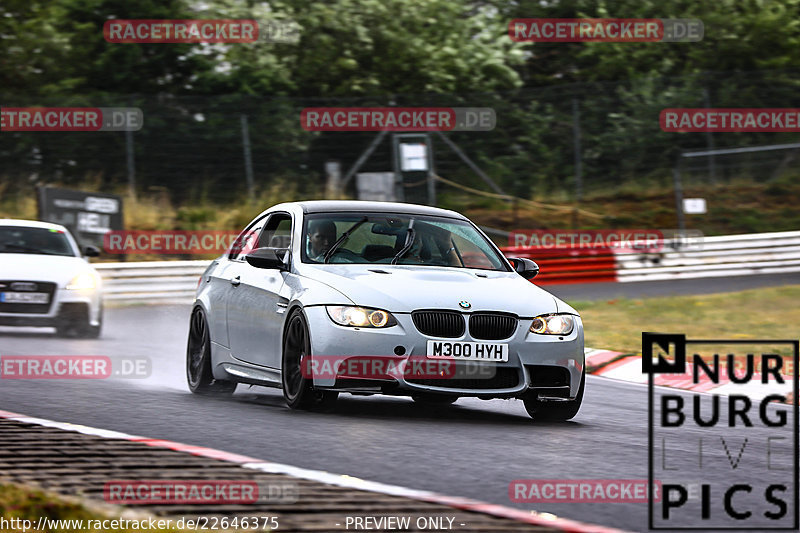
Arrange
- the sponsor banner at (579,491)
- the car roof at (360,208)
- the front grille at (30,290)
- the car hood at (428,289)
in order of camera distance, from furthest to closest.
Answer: the front grille at (30,290), the car roof at (360,208), the car hood at (428,289), the sponsor banner at (579,491)

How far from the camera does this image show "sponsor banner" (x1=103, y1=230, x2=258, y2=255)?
73.4ft

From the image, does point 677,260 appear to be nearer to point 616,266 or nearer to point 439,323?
point 616,266

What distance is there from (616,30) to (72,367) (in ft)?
67.1

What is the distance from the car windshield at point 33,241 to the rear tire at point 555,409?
833cm

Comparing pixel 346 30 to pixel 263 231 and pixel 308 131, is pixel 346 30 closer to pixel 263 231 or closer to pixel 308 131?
pixel 308 131

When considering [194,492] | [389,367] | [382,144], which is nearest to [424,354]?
[389,367]

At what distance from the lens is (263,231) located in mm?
9969

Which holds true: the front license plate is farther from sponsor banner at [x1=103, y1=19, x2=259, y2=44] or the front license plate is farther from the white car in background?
sponsor banner at [x1=103, y1=19, x2=259, y2=44]

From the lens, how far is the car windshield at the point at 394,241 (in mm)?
9062

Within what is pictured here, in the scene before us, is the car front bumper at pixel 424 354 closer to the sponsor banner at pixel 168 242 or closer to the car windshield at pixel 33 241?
the car windshield at pixel 33 241

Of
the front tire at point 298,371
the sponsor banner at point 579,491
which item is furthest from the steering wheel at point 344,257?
the sponsor banner at point 579,491

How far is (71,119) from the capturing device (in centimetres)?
2339

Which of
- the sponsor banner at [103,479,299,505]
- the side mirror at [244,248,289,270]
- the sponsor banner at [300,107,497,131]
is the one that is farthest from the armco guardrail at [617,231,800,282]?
the sponsor banner at [103,479,299,505]

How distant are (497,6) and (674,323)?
15.7 meters
